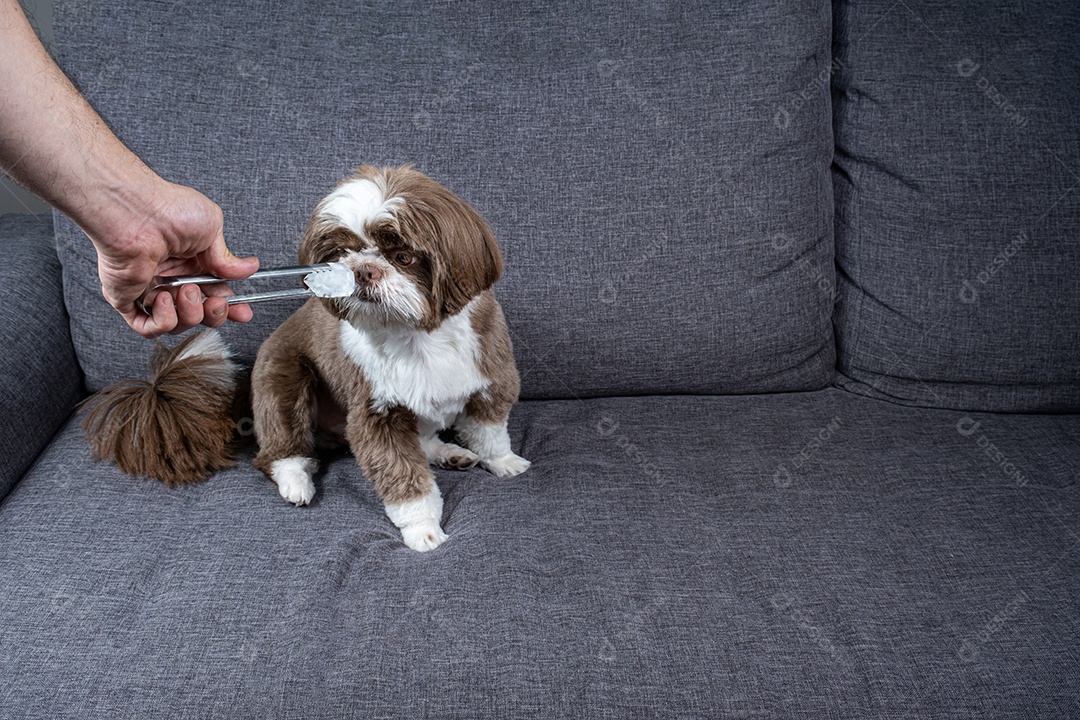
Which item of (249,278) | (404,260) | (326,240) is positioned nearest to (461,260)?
(404,260)

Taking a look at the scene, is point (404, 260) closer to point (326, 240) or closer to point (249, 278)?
point (326, 240)

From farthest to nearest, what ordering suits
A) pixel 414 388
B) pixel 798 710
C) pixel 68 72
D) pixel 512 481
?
pixel 68 72
pixel 512 481
pixel 414 388
pixel 798 710

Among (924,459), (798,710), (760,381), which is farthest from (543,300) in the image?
(798,710)

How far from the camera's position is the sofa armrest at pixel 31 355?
1460 mm

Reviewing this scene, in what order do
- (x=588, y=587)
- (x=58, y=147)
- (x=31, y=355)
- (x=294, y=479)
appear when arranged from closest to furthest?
(x=58, y=147), (x=588, y=587), (x=294, y=479), (x=31, y=355)

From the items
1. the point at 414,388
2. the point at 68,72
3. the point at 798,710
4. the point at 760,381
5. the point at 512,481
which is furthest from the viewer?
the point at 760,381

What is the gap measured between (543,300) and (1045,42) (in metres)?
1.20

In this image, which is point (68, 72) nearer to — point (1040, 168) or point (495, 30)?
point (495, 30)

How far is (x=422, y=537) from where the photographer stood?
1.32m

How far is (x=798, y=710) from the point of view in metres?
1.00

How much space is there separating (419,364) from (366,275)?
0.77 ft

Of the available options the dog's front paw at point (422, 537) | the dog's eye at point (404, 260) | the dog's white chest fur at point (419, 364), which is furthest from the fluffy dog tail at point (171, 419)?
the dog's eye at point (404, 260)

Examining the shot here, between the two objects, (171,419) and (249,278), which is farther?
(171,419)

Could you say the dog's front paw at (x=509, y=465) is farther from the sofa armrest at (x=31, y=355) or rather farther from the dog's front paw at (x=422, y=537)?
the sofa armrest at (x=31, y=355)
